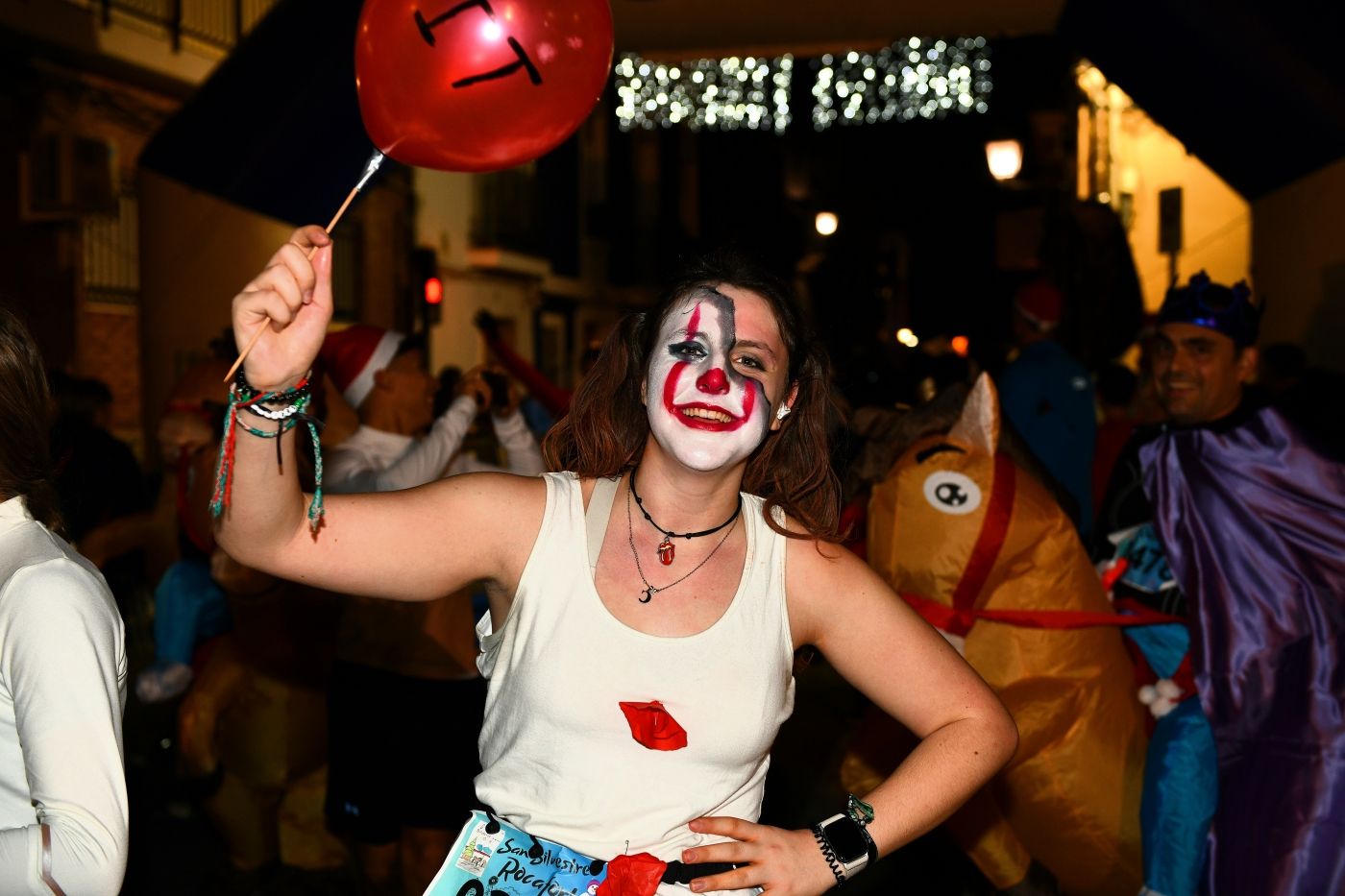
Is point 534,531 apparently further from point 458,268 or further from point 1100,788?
point 458,268

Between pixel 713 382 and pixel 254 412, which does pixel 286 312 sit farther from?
pixel 713 382

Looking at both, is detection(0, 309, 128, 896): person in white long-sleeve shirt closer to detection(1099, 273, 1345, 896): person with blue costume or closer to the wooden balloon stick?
the wooden balloon stick

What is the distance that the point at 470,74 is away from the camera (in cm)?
221

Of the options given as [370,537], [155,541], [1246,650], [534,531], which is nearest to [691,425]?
[534,531]

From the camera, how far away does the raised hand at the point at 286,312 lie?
186cm

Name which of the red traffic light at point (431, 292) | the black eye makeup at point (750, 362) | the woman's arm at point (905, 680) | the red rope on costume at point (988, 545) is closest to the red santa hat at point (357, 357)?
the red rope on costume at point (988, 545)

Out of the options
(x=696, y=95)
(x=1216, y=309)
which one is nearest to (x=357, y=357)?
(x=1216, y=309)

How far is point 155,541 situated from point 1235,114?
544cm

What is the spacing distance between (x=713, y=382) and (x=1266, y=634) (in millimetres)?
2305

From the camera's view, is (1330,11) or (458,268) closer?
(1330,11)

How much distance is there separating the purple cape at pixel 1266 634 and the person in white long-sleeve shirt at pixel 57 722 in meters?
3.06

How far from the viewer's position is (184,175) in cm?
698

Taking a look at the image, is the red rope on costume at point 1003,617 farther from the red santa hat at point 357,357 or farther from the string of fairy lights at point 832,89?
the string of fairy lights at point 832,89

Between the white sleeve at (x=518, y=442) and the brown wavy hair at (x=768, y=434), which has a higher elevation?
the brown wavy hair at (x=768, y=434)
